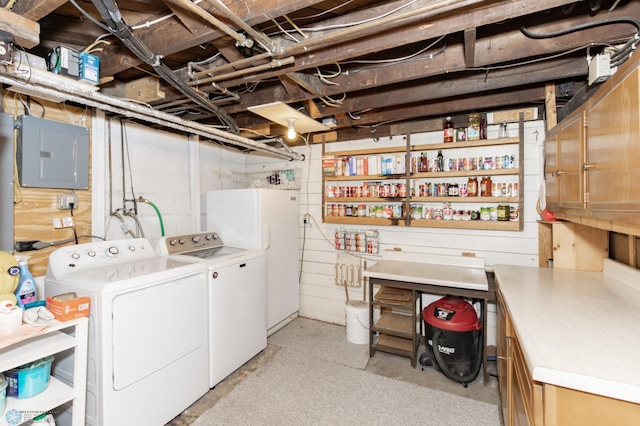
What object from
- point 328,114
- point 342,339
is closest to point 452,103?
point 328,114

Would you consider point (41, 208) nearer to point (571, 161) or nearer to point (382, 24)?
point (382, 24)

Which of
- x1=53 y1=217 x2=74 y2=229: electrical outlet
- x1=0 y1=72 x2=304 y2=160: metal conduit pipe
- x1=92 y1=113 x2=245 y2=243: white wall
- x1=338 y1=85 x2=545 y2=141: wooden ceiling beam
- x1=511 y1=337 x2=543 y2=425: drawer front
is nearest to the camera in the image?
x1=511 y1=337 x2=543 y2=425: drawer front

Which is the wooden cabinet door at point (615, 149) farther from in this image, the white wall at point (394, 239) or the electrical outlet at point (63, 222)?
the electrical outlet at point (63, 222)

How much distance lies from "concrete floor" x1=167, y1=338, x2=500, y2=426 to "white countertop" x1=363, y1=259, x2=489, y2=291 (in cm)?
82

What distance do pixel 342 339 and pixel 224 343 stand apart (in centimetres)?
135

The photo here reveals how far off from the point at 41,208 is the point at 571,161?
3525 mm

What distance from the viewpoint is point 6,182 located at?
193 cm

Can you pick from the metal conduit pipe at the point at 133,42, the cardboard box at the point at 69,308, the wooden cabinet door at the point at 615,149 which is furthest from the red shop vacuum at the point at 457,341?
the metal conduit pipe at the point at 133,42

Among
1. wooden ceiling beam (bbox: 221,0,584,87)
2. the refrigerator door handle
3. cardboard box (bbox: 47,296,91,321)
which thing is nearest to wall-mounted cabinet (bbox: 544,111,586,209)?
wooden ceiling beam (bbox: 221,0,584,87)

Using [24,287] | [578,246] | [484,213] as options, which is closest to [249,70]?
[24,287]

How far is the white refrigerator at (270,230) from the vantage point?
10.2 ft

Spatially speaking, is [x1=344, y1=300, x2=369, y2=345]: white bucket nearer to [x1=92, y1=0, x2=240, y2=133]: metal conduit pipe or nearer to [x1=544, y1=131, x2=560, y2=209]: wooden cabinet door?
[x1=544, y1=131, x2=560, y2=209]: wooden cabinet door

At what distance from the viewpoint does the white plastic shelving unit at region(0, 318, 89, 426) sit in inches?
58.7

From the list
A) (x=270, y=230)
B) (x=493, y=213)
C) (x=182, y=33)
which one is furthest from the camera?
(x=270, y=230)
